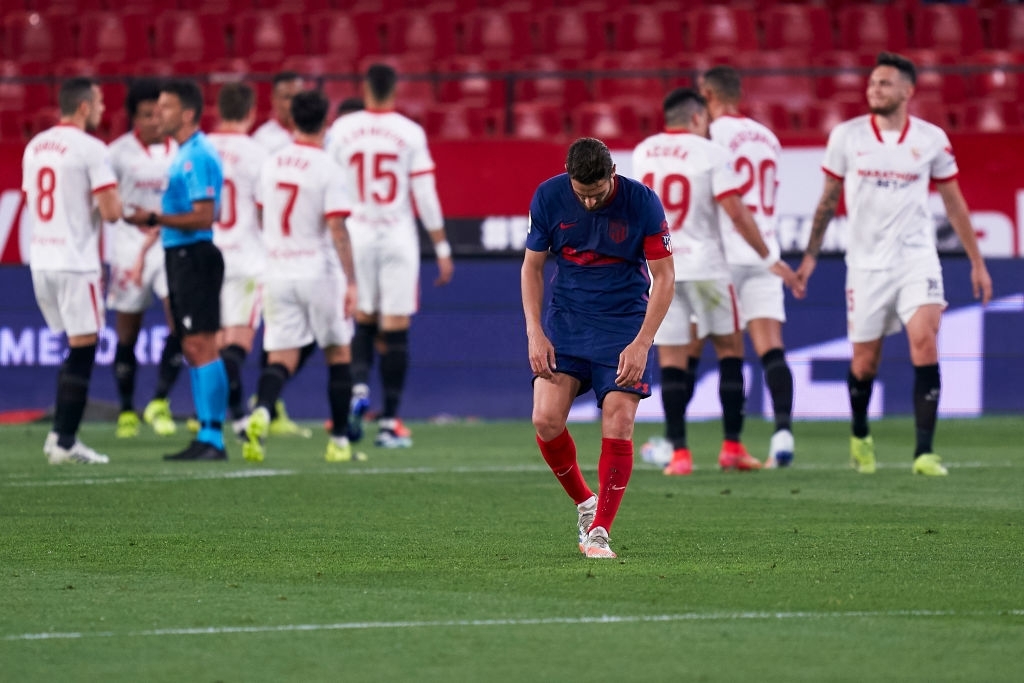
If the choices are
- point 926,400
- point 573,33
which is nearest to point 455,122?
point 573,33

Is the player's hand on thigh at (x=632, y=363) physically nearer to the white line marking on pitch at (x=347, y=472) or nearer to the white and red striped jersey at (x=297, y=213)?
the white line marking on pitch at (x=347, y=472)

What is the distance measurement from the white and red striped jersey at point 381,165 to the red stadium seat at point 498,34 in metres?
6.08

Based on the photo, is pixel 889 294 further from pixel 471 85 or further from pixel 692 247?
pixel 471 85

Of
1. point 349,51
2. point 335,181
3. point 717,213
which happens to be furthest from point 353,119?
point 349,51

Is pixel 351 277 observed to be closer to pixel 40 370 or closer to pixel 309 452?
pixel 309 452

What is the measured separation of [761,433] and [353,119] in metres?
4.12

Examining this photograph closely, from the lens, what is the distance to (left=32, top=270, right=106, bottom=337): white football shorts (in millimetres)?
11141

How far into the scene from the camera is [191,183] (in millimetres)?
11117

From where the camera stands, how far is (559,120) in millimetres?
17234

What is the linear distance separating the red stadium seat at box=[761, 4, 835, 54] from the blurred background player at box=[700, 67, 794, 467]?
25.9 feet

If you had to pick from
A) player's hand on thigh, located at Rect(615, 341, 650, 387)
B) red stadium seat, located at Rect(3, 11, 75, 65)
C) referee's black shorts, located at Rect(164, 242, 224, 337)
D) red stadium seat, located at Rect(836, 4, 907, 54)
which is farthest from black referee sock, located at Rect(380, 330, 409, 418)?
red stadium seat, located at Rect(836, 4, 907, 54)

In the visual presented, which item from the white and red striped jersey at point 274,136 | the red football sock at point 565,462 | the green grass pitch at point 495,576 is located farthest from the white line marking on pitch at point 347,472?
the white and red striped jersey at point 274,136

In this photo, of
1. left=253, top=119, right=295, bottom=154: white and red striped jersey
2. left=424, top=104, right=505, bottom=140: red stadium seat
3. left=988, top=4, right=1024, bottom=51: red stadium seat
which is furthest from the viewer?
left=988, top=4, right=1024, bottom=51: red stadium seat

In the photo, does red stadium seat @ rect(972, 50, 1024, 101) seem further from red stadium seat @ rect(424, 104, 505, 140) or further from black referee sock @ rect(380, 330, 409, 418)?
black referee sock @ rect(380, 330, 409, 418)
